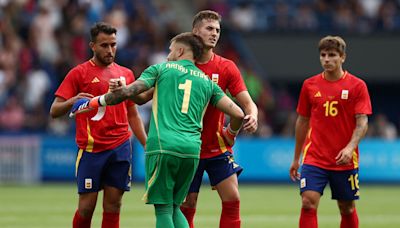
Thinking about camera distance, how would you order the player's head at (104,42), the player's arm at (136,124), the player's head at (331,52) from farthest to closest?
the player's head at (331,52)
the player's arm at (136,124)
the player's head at (104,42)

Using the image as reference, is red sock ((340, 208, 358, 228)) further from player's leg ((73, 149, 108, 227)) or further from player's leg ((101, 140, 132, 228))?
player's leg ((73, 149, 108, 227))

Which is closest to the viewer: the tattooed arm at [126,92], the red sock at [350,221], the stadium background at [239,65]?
the tattooed arm at [126,92]

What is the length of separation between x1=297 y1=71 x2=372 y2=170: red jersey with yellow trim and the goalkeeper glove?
9.42 feet

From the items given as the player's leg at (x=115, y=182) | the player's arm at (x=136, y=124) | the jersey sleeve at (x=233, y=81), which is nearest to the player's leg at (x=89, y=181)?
the player's leg at (x=115, y=182)

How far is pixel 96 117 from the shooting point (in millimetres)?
10766

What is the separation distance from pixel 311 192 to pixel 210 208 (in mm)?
6759

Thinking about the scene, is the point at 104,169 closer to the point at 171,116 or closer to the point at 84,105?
the point at 84,105

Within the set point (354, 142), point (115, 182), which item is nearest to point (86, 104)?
point (115, 182)

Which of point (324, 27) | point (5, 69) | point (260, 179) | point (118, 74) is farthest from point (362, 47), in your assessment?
point (118, 74)

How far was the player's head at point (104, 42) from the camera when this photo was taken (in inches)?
451

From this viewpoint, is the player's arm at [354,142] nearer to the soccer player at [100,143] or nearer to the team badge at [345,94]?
the team badge at [345,94]

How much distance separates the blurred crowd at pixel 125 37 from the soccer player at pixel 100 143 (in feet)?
45.2

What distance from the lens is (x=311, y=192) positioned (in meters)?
11.9

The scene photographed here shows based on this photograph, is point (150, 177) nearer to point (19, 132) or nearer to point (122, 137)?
point (122, 137)
